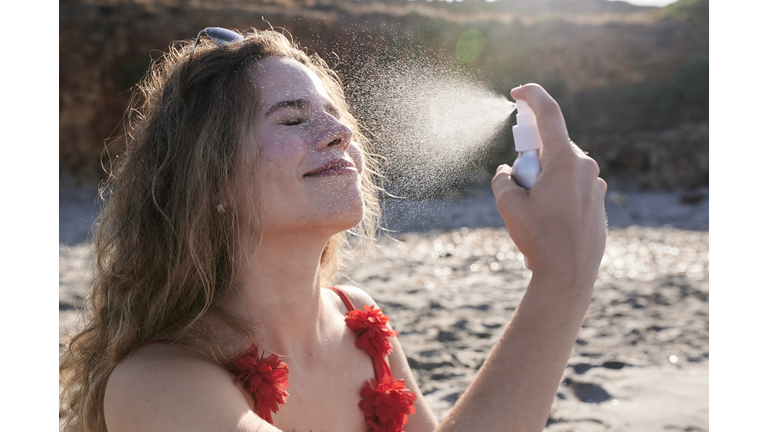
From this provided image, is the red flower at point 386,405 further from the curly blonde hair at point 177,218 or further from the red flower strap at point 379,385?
the curly blonde hair at point 177,218

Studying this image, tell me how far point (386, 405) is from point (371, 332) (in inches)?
10.9

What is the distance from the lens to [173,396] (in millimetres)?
1307

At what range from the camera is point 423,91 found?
2.48 m

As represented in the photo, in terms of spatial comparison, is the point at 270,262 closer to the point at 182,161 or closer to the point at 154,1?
the point at 182,161

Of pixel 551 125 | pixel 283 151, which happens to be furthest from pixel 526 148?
pixel 283 151

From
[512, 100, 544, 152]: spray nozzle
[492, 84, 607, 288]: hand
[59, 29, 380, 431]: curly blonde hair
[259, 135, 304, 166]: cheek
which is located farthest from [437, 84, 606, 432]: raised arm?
[59, 29, 380, 431]: curly blonde hair

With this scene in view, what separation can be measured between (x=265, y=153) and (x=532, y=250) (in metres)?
0.81

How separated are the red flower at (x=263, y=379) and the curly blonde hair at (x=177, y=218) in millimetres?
53

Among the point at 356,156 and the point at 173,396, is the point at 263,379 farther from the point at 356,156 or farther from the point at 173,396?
the point at 356,156

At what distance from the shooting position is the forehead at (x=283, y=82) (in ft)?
5.53

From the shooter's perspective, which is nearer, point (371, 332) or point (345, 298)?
point (371, 332)

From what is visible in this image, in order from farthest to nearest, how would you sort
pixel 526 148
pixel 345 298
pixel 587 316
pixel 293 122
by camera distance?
pixel 587 316
pixel 345 298
pixel 293 122
pixel 526 148

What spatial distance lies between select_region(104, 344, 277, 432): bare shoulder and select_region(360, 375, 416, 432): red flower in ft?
1.89

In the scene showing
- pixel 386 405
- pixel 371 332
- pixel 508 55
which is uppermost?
pixel 508 55
